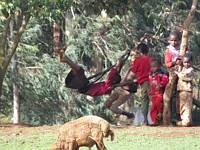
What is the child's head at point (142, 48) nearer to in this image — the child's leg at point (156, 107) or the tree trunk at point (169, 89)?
the tree trunk at point (169, 89)

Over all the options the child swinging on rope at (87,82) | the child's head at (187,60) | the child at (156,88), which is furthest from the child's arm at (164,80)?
the child swinging on rope at (87,82)

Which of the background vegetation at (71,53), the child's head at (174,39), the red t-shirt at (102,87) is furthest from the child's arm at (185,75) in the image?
the background vegetation at (71,53)

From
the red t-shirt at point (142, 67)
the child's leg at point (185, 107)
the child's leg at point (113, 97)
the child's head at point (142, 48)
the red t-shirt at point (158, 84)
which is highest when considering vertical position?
the child's head at point (142, 48)

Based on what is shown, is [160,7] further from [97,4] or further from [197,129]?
[197,129]

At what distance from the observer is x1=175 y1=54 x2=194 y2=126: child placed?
13562 mm

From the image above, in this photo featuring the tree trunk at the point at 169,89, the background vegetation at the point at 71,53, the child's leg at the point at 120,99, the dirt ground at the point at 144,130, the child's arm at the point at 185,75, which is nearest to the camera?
the dirt ground at the point at 144,130

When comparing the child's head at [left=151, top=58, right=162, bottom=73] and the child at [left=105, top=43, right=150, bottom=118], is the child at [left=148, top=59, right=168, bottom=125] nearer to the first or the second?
the child's head at [left=151, top=58, right=162, bottom=73]

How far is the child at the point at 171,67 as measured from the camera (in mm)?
13602

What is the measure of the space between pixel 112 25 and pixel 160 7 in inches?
96.9

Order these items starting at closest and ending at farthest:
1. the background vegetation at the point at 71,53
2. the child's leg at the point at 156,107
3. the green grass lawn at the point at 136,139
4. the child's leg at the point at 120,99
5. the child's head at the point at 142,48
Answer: the green grass lawn at the point at 136,139 < the child's leg at the point at 156,107 < the child's head at the point at 142,48 < the child's leg at the point at 120,99 < the background vegetation at the point at 71,53

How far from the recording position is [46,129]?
1308 cm

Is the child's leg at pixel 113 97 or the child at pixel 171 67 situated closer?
the child at pixel 171 67

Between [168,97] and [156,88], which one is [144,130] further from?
[156,88]

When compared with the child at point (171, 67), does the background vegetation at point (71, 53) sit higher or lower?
higher
